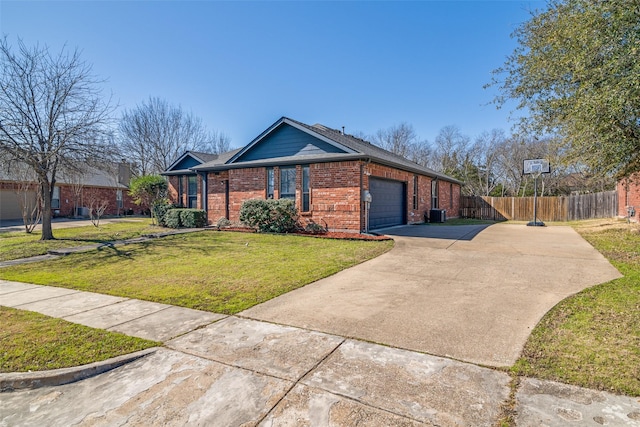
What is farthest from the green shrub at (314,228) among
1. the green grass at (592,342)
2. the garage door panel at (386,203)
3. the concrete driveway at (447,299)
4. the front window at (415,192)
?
the green grass at (592,342)

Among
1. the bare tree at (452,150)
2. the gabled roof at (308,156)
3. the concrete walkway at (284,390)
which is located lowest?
the concrete walkway at (284,390)

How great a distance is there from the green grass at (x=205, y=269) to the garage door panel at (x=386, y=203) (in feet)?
10.6

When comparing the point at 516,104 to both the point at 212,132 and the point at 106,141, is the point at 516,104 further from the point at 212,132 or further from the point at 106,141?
the point at 212,132

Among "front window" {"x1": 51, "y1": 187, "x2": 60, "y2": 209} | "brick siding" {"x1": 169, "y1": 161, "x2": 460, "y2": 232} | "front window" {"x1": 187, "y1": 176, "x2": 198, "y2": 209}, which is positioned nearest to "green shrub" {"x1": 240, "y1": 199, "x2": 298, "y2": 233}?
"brick siding" {"x1": 169, "y1": 161, "x2": 460, "y2": 232}

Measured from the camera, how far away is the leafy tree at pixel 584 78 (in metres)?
6.98

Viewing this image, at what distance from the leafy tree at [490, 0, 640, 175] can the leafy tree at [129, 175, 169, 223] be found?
51.9 ft

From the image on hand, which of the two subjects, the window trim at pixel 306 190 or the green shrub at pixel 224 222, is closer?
the window trim at pixel 306 190

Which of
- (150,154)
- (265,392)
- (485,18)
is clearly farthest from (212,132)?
(265,392)

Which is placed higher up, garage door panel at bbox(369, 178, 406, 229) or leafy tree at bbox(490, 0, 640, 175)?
leafy tree at bbox(490, 0, 640, 175)

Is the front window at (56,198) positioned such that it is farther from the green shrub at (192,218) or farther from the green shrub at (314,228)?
the green shrub at (314,228)

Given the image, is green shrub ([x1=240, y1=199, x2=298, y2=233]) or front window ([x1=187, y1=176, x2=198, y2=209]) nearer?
green shrub ([x1=240, y1=199, x2=298, y2=233])

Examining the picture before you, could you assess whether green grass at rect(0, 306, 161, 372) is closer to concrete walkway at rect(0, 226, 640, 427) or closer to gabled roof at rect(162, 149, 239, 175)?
concrete walkway at rect(0, 226, 640, 427)

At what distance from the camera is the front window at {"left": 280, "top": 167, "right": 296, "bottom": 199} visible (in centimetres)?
1397

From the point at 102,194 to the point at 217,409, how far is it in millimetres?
31242
